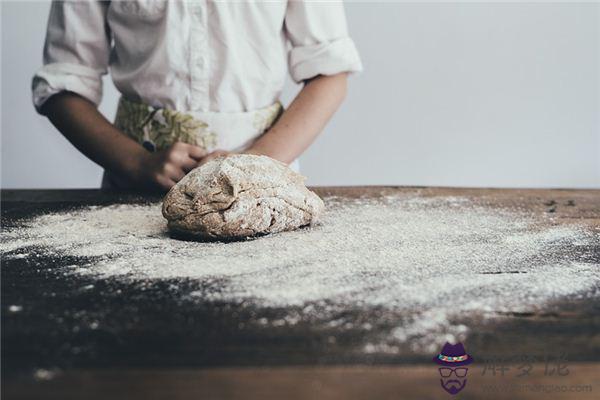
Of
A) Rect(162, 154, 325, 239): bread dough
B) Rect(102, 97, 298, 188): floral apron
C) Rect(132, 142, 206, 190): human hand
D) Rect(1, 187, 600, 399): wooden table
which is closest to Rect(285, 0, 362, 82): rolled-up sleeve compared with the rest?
Rect(102, 97, 298, 188): floral apron

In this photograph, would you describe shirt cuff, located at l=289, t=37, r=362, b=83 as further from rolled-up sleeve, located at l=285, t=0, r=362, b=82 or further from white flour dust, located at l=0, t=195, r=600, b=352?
white flour dust, located at l=0, t=195, r=600, b=352

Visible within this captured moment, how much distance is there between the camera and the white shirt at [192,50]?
1220 millimetres

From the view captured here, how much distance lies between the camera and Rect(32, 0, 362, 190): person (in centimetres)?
121

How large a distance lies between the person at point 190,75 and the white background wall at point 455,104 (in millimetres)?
837

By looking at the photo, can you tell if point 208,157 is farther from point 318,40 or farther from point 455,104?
point 455,104

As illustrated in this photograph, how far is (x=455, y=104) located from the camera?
2.25m

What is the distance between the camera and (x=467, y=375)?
1.61ft

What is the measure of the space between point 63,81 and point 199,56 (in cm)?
26

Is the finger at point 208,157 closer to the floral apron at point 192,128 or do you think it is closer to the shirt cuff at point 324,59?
the floral apron at point 192,128

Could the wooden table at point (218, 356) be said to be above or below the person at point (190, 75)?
below

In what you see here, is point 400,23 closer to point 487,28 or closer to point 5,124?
point 487,28

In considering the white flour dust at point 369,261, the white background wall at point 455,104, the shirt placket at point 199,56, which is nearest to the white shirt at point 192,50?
the shirt placket at point 199,56

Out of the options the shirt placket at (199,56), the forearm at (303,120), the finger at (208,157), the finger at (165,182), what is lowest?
the finger at (165,182)

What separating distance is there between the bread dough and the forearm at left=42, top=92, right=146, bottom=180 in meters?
0.33
